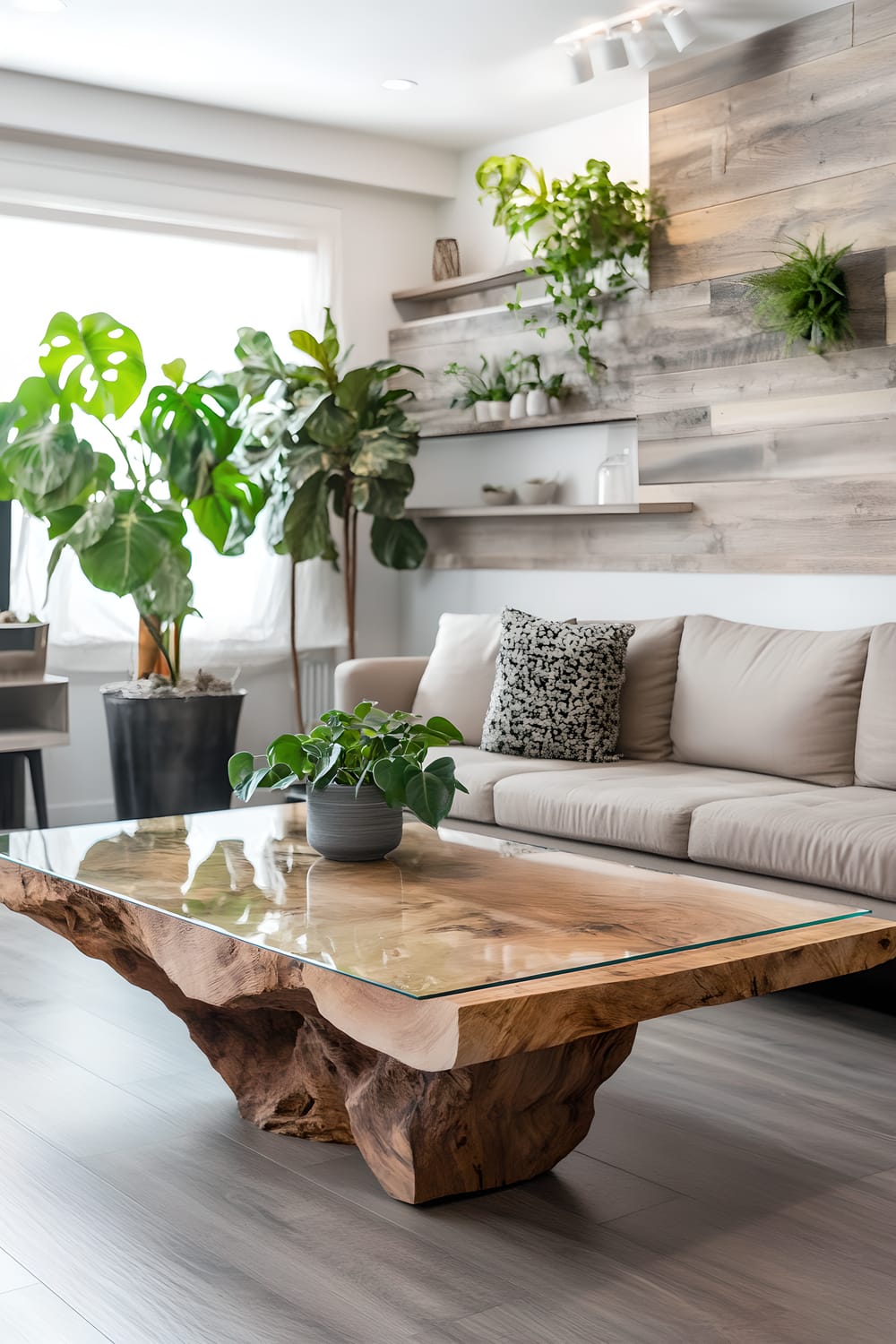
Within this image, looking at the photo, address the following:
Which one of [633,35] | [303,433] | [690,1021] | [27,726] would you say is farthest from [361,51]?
[690,1021]

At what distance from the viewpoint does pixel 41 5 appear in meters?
4.28

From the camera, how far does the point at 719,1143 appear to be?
98.4 inches

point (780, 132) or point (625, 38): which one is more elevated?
point (625, 38)

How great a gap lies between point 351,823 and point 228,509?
3017mm

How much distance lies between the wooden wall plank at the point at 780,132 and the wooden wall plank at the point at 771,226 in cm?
4

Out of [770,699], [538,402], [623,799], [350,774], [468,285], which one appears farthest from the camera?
[468,285]

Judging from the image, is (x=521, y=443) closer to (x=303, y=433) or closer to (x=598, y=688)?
(x=303, y=433)

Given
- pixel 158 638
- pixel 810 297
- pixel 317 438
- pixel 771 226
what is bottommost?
pixel 158 638

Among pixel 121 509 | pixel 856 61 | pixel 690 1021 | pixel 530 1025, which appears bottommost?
pixel 690 1021

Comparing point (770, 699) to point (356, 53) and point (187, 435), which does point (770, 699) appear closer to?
point (187, 435)

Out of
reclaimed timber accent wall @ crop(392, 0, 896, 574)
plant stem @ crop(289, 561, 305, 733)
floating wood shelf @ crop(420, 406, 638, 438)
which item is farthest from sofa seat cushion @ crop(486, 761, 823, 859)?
plant stem @ crop(289, 561, 305, 733)

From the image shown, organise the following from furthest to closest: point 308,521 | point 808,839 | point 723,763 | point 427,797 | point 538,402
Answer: point 308,521 → point 538,402 → point 723,763 → point 808,839 → point 427,797

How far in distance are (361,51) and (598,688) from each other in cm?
225

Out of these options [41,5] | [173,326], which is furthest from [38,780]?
[41,5]
